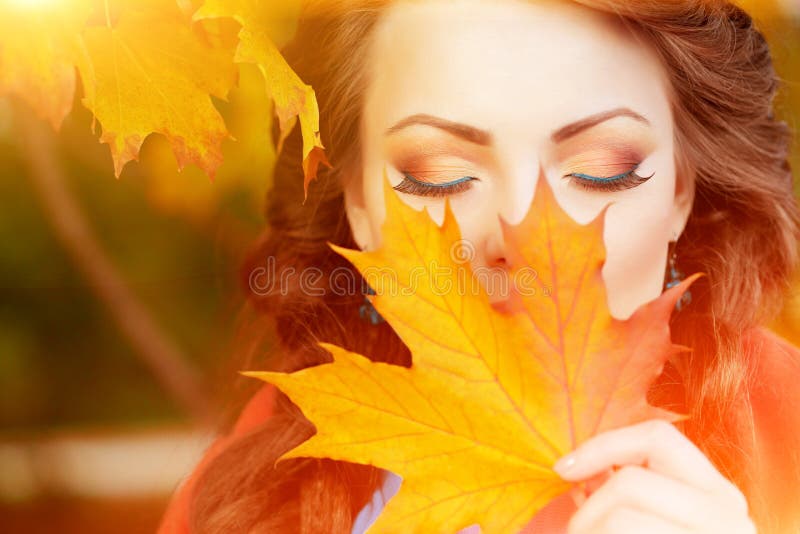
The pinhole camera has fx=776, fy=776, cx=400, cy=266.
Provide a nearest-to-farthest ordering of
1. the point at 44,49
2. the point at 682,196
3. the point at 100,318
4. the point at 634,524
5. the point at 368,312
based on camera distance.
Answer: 1. the point at 634,524
2. the point at 44,49
3. the point at 682,196
4. the point at 368,312
5. the point at 100,318

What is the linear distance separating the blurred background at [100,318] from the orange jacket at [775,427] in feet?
1.59

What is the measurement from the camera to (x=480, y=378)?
0.59 metres

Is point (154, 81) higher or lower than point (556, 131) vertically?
higher

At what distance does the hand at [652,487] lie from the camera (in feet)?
1.72

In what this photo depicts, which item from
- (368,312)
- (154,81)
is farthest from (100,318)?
(154,81)

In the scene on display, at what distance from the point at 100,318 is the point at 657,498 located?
113 centimetres

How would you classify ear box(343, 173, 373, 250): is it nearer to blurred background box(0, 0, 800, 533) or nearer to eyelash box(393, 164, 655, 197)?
eyelash box(393, 164, 655, 197)

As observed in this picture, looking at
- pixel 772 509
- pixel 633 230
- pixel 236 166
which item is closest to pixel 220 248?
pixel 236 166

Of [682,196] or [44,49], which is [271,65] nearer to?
[44,49]

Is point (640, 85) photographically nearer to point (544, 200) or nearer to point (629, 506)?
point (544, 200)

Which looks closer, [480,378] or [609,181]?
[480,378]

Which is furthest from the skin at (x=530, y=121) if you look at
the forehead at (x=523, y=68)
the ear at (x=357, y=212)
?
the ear at (x=357, y=212)

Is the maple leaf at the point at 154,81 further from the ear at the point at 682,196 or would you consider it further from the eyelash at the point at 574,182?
the ear at the point at 682,196

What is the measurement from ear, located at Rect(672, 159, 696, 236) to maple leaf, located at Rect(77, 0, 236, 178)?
1.53 ft
